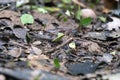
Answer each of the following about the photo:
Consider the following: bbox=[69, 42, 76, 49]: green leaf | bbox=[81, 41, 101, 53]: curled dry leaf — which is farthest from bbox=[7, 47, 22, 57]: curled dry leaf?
bbox=[81, 41, 101, 53]: curled dry leaf

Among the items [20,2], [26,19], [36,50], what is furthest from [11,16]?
[20,2]

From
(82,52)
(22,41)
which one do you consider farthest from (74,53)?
(22,41)

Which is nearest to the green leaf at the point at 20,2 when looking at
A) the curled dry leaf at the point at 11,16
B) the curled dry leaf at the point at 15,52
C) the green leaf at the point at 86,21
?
the curled dry leaf at the point at 11,16

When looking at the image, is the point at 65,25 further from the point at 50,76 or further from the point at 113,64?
the point at 50,76

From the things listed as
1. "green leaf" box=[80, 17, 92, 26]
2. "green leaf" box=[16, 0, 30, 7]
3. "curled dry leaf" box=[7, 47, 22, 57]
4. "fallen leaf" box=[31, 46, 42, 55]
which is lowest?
"curled dry leaf" box=[7, 47, 22, 57]

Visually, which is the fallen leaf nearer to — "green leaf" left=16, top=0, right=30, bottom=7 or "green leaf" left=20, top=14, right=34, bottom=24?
"green leaf" left=20, top=14, right=34, bottom=24

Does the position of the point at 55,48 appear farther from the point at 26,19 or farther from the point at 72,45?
the point at 26,19

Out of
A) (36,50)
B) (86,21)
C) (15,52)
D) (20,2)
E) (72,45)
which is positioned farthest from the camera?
(20,2)
